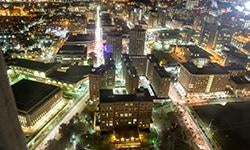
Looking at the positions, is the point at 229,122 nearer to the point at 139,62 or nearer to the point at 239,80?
the point at 239,80

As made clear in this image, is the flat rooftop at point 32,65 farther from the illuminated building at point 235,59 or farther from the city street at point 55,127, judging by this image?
the illuminated building at point 235,59

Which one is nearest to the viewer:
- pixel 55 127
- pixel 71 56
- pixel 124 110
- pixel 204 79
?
pixel 124 110

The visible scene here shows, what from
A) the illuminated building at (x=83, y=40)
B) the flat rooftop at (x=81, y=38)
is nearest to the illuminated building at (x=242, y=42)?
the illuminated building at (x=83, y=40)

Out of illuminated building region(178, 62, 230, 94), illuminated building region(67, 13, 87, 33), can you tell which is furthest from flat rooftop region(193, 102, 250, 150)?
illuminated building region(67, 13, 87, 33)

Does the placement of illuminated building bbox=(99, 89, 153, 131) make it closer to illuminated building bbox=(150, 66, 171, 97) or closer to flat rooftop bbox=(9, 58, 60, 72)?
illuminated building bbox=(150, 66, 171, 97)

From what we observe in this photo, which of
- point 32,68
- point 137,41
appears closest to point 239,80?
point 137,41

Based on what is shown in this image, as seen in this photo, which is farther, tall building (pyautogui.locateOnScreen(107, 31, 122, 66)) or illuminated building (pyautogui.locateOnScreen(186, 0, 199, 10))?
illuminated building (pyautogui.locateOnScreen(186, 0, 199, 10))

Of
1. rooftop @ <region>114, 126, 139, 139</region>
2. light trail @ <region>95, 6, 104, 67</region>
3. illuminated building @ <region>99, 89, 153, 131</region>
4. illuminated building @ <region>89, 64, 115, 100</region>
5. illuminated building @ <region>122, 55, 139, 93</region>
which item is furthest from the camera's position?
light trail @ <region>95, 6, 104, 67</region>
